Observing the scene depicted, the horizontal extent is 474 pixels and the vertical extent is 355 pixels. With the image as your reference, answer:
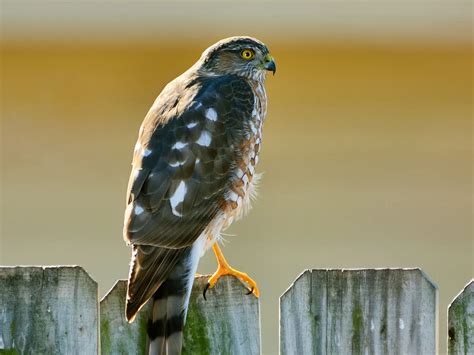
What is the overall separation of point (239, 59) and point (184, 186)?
127 cm

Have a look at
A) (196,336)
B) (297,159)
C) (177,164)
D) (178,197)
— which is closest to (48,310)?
(196,336)

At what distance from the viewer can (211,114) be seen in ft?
16.0

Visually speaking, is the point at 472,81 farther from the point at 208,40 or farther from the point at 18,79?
the point at 18,79

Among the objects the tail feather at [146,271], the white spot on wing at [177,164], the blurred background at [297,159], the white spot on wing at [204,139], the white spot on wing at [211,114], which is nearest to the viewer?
the tail feather at [146,271]

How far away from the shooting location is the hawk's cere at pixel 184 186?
13.6 ft

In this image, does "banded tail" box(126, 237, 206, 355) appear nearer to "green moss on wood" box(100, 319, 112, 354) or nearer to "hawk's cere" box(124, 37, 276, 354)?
"hawk's cere" box(124, 37, 276, 354)

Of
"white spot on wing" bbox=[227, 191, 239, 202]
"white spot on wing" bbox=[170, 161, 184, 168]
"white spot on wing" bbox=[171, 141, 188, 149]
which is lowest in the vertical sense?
"white spot on wing" bbox=[227, 191, 239, 202]

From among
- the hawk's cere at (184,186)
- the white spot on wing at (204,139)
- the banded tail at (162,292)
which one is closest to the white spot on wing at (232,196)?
the hawk's cere at (184,186)

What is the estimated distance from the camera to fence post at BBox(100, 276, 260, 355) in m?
4.09

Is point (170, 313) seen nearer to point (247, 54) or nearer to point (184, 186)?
point (184, 186)

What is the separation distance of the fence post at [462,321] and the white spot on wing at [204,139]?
4.24 feet

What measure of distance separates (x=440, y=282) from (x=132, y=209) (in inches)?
181

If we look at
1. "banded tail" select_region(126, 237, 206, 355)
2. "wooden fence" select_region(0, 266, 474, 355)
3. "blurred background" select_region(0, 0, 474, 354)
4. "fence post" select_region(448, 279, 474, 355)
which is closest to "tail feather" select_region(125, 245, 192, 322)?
"banded tail" select_region(126, 237, 206, 355)

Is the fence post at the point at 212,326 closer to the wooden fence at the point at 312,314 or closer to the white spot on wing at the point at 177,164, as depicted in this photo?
the wooden fence at the point at 312,314
